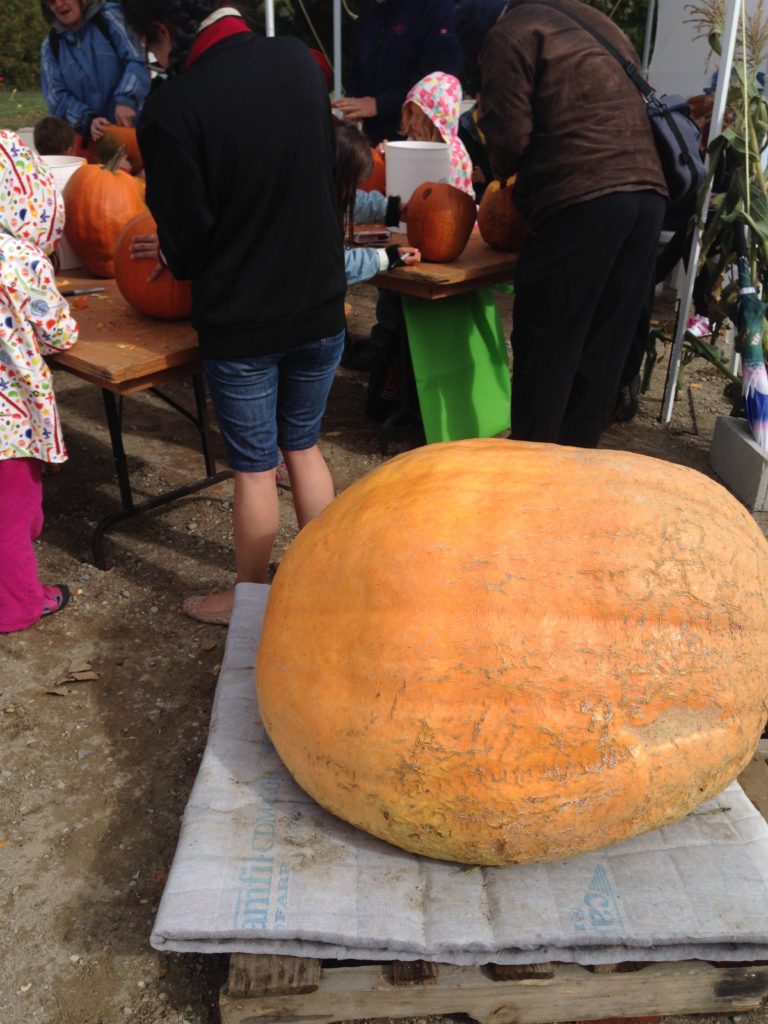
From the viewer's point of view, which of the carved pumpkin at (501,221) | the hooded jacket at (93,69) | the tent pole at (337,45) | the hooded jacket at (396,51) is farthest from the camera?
the tent pole at (337,45)

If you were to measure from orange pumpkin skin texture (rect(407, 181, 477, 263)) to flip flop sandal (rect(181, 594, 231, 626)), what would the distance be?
1878mm

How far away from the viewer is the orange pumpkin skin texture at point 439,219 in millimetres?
3852

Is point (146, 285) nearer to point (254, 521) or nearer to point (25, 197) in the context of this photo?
point (25, 197)

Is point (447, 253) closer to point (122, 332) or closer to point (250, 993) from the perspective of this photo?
point (122, 332)

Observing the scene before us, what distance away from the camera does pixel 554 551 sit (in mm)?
1807

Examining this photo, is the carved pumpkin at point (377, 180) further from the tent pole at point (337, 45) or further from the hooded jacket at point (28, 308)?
the tent pole at point (337, 45)

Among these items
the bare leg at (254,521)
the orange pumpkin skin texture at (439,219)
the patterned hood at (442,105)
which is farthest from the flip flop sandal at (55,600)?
the patterned hood at (442,105)

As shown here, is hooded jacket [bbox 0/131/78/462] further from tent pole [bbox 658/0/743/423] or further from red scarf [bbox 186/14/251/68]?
tent pole [bbox 658/0/743/423]

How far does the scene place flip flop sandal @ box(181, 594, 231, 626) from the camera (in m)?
3.29

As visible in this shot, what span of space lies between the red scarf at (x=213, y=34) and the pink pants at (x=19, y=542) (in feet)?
4.84

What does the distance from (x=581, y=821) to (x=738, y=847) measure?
0.49m

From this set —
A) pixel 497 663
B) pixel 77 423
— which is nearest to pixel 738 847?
pixel 497 663

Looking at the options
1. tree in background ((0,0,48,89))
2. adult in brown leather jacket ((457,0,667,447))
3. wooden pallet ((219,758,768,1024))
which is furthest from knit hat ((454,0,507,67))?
tree in background ((0,0,48,89))

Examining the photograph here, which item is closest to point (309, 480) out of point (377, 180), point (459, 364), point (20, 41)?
point (459, 364)
